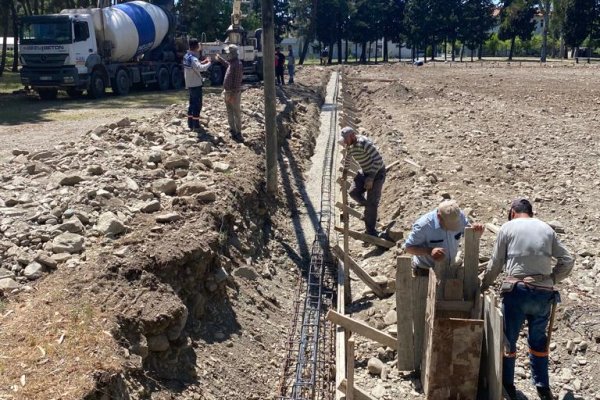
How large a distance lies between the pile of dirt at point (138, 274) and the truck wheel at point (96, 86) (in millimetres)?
12010

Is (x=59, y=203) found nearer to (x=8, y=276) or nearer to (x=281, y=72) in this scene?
(x=8, y=276)

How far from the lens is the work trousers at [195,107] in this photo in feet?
39.2

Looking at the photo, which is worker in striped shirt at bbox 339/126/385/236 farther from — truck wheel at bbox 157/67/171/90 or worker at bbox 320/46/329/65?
worker at bbox 320/46/329/65

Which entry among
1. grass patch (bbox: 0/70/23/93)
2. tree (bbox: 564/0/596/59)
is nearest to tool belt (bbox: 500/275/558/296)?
grass patch (bbox: 0/70/23/93)

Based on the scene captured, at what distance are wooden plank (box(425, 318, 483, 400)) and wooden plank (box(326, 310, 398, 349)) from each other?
945mm

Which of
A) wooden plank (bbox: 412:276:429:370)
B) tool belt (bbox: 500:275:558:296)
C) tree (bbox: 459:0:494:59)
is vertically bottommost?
wooden plank (bbox: 412:276:429:370)

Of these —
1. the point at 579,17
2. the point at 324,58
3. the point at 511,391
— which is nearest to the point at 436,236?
the point at 511,391

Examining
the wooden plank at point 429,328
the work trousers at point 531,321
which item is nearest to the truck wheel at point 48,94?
the wooden plank at point 429,328

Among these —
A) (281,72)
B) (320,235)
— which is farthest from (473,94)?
(320,235)

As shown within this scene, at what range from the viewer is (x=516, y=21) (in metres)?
70.2

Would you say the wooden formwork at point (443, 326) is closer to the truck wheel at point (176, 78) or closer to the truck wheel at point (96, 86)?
the truck wheel at point (96, 86)

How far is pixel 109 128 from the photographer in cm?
1170

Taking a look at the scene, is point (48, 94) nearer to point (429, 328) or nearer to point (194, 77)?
point (194, 77)

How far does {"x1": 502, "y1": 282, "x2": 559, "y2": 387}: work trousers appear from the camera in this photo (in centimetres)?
522
